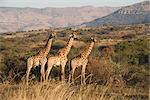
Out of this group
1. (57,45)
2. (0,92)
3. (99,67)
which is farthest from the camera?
(57,45)

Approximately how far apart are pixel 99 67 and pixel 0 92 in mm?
6696

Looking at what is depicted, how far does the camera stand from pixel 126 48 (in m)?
26.2

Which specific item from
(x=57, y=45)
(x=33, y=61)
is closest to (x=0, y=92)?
(x=33, y=61)

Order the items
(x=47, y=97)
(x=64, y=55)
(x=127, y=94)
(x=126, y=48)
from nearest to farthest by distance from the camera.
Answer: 1. (x=47, y=97)
2. (x=127, y=94)
3. (x=64, y=55)
4. (x=126, y=48)

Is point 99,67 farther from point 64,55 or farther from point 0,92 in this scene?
point 0,92

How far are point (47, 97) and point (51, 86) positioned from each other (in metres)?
0.78

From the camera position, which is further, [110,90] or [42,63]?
[42,63]

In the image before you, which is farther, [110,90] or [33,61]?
[33,61]

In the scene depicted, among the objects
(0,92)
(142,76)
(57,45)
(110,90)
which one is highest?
(0,92)

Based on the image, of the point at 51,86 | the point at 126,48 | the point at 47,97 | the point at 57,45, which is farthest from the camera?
the point at 57,45

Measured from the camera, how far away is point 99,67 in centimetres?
1462

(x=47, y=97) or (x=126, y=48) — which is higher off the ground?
(x=47, y=97)

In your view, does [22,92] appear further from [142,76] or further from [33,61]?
[142,76]

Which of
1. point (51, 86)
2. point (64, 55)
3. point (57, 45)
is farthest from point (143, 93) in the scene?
point (57, 45)
